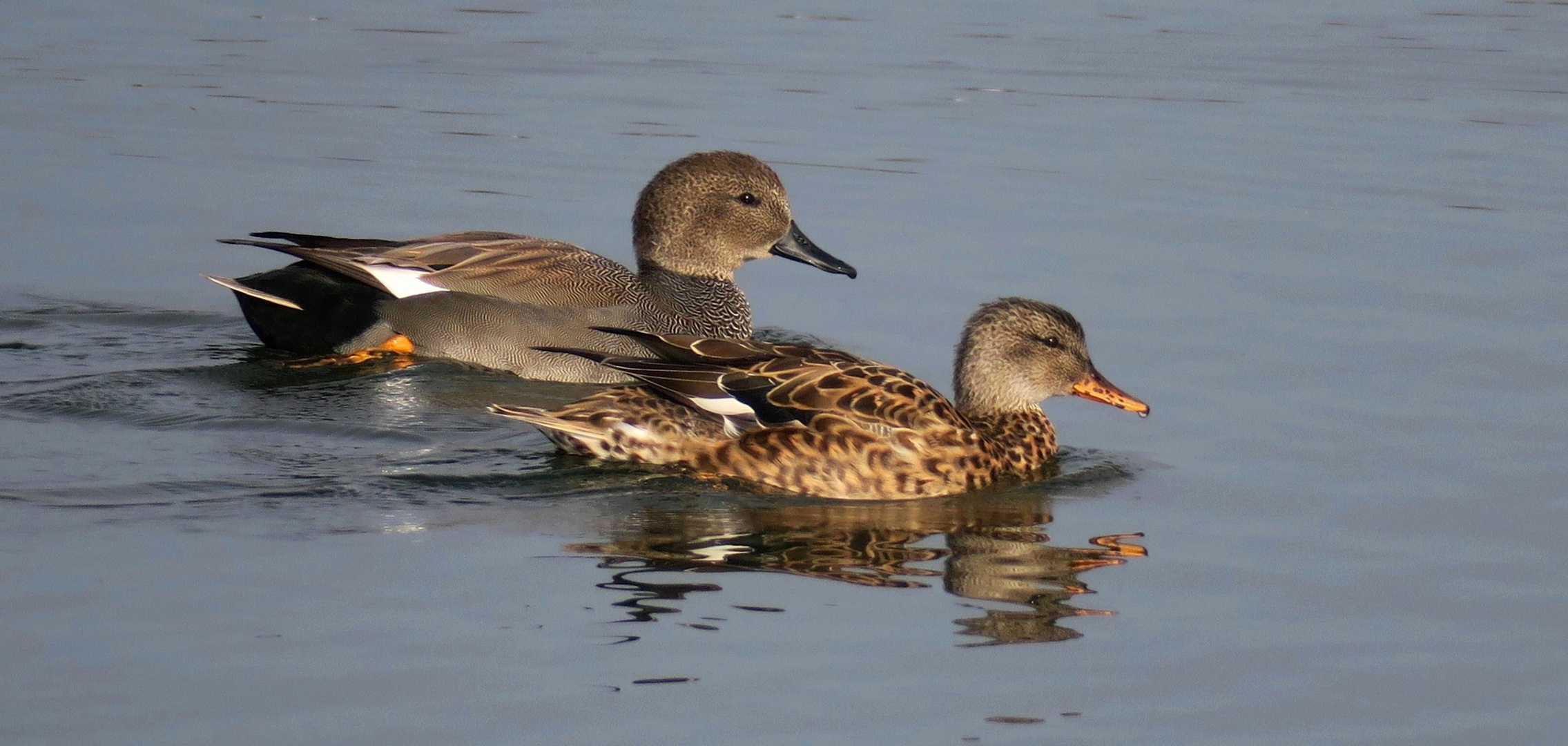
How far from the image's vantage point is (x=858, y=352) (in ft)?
30.8

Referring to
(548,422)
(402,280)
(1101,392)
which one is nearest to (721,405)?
(548,422)

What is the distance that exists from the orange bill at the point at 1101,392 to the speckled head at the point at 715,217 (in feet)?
7.95

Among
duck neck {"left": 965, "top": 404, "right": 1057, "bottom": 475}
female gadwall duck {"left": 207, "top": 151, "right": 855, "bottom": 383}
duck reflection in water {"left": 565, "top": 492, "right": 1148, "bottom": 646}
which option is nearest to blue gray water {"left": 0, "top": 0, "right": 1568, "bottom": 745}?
duck reflection in water {"left": 565, "top": 492, "right": 1148, "bottom": 646}

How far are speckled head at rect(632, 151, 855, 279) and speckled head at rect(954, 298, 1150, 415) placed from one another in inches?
87.3

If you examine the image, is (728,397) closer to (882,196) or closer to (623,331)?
(623,331)

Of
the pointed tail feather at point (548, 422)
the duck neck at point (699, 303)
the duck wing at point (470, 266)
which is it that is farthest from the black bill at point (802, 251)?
the pointed tail feather at point (548, 422)

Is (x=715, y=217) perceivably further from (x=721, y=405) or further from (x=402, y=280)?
(x=721, y=405)

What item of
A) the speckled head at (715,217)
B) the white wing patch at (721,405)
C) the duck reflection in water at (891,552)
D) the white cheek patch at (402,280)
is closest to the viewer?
the duck reflection in water at (891,552)

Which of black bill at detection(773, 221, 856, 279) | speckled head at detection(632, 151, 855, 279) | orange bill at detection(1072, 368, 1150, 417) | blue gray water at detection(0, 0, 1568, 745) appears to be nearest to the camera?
blue gray water at detection(0, 0, 1568, 745)

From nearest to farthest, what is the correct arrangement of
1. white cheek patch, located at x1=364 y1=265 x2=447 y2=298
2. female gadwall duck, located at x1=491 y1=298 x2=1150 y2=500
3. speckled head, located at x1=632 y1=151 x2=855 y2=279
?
1. female gadwall duck, located at x1=491 y1=298 x2=1150 y2=500
2. white cheek patch, located at x1=364 y1=265 x2=447 y2=298
3. speckled head, located at x1=632 y1=151 x2=855 y2=279

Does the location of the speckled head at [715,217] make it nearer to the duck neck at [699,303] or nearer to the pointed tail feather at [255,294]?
the duck neck at [699,303]

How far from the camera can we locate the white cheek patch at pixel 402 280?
938 centimetres

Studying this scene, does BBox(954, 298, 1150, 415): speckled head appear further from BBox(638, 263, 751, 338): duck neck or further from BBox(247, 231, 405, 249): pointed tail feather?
BBox(247, 231, 405, 249): pointed tail feather

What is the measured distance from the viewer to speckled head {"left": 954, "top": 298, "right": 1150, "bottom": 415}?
7852mm
